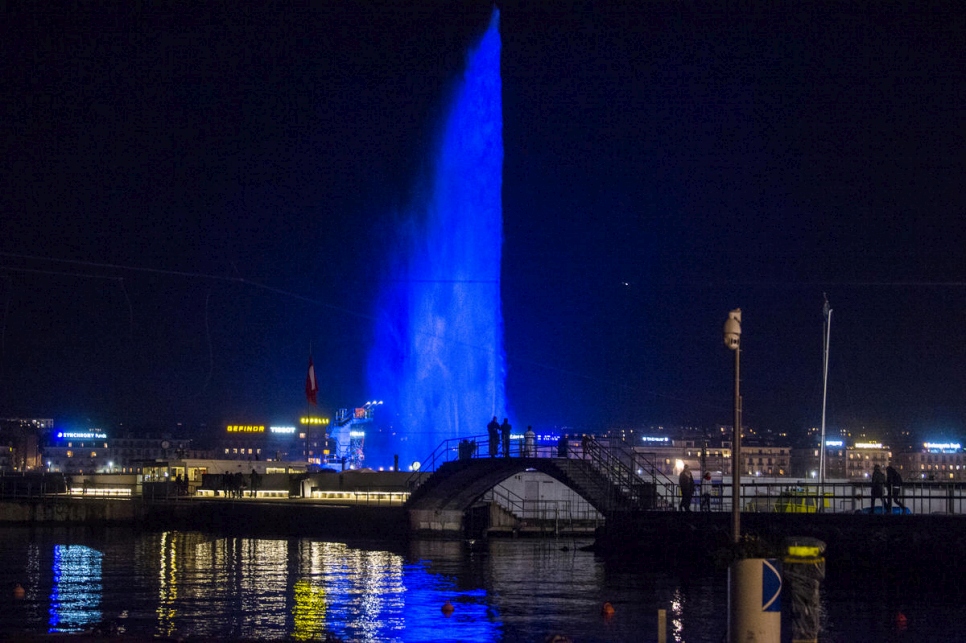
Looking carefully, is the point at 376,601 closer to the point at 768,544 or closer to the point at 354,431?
the point at 768,544

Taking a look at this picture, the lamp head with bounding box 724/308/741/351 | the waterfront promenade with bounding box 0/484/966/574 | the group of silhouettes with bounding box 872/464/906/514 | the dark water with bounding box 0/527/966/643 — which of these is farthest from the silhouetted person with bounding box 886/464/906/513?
→ the lamp head with bounding box 724/308/741/351

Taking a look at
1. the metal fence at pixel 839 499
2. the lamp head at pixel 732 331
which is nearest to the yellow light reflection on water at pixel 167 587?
the lamp head at pixel 732 331

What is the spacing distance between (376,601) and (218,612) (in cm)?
389

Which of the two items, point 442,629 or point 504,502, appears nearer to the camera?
point 442,629

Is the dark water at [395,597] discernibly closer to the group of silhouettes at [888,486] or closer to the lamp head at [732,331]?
the group of silhouettes at [888,486]

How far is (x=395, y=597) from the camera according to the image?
93.1 feet

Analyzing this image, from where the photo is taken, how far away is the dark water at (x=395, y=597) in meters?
22.6

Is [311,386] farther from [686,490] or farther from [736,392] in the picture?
[736,392]

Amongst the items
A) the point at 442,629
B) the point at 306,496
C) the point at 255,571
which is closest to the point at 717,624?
the point at 442,629

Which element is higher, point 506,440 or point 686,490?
point 506,440

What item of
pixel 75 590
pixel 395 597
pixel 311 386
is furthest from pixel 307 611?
pixel 311 386

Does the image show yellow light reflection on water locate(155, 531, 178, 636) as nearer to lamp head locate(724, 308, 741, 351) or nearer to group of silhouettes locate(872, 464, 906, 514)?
lamp head locate(724, 308, 741, 351)

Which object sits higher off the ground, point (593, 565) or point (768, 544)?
point (768, 544)

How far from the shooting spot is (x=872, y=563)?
1400 inches
